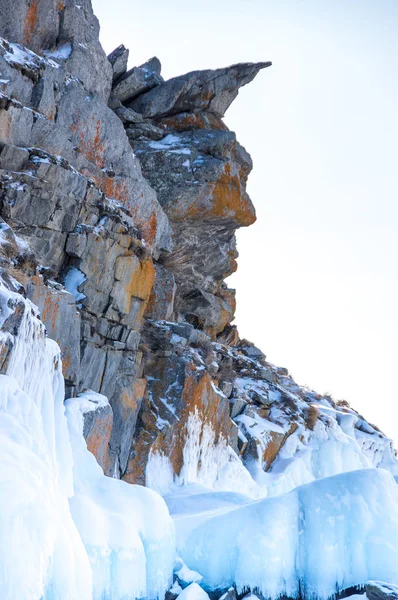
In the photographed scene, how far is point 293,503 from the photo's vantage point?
12.3 m

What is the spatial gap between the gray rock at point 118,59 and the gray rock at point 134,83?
36 cm

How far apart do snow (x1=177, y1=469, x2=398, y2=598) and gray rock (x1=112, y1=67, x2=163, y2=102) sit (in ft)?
60.7

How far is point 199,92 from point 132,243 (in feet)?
37.1

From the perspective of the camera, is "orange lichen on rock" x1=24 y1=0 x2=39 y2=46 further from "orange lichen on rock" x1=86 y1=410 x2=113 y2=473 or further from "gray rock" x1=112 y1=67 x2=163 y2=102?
"orange lichen on rock" x1=86 y1=410 x2=113 y2=473

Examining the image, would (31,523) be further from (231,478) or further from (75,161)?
(231,478)

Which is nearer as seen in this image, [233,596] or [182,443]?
[233,596]

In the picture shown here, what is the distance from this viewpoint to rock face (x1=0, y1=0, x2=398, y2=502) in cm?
1429

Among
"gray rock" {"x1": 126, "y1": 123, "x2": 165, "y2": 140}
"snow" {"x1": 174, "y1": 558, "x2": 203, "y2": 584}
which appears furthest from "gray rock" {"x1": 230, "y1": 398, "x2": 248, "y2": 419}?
"snow" {"x1": 174, "y1": 558, "x2": 203, "y2": 584}

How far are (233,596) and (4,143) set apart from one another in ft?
36.0

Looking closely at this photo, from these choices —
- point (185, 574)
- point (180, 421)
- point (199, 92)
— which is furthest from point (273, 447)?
point (199, 92)

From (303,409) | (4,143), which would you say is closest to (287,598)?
(4,143)

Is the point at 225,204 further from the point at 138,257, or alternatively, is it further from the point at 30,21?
the point at 30,21

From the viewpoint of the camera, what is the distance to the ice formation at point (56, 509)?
5.21 m

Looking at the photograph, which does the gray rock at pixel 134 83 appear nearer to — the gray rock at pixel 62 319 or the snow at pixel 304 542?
the gray rock at pixel 62 319
